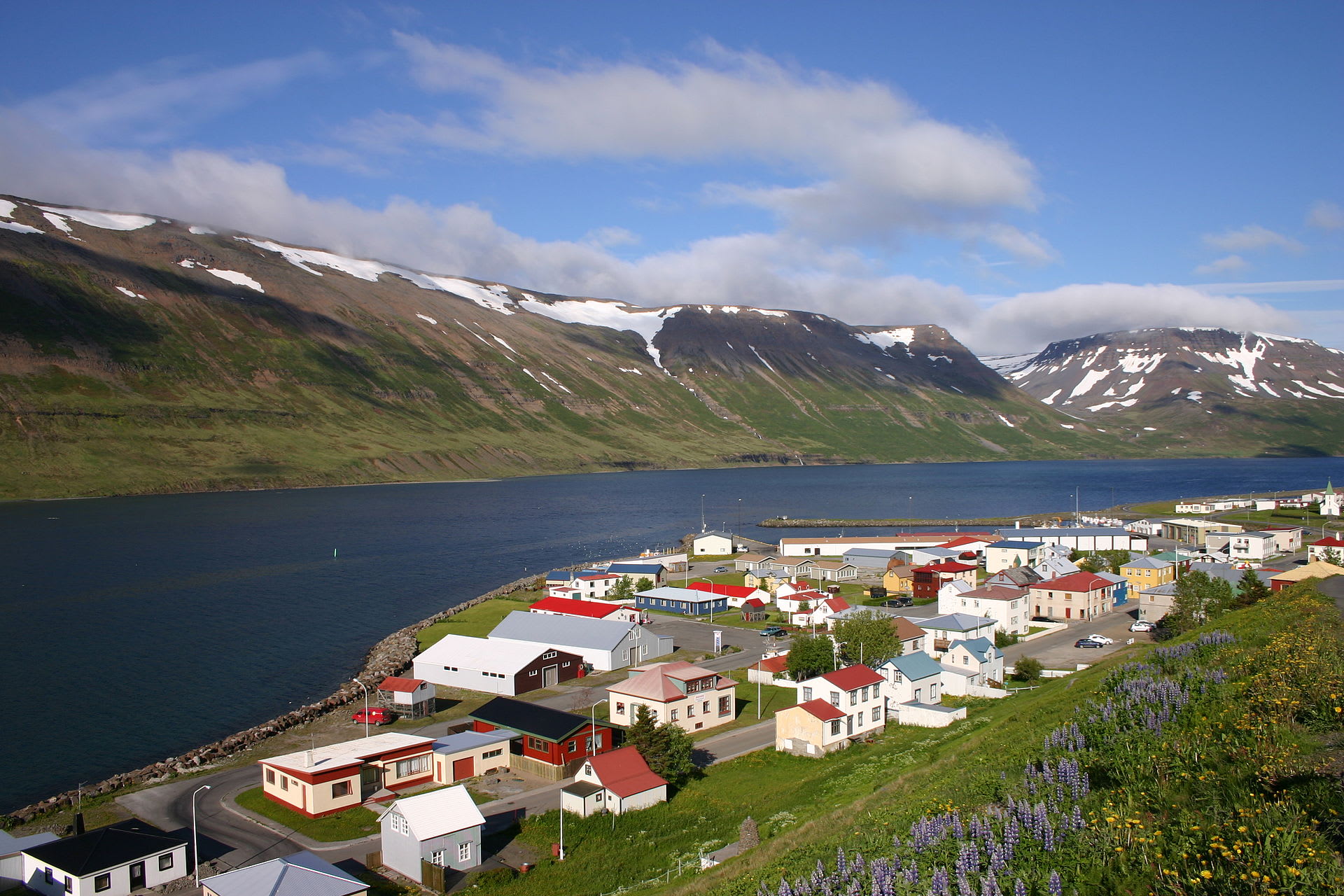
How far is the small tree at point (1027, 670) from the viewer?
1533 inches

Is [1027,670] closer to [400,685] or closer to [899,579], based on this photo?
[899,579]

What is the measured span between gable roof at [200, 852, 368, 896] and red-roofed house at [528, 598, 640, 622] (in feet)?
102

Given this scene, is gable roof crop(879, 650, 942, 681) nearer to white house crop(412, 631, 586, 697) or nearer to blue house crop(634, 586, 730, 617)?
white house crop(412, 631, 586, 697)

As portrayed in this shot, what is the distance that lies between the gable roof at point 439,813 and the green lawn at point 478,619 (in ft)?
77.1

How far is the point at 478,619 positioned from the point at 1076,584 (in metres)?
37.8

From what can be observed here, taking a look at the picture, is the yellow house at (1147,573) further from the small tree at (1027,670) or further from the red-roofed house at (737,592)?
the red-roofed house at (737,592)

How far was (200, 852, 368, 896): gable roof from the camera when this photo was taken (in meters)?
18.2

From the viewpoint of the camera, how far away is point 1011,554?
7038 centimetres

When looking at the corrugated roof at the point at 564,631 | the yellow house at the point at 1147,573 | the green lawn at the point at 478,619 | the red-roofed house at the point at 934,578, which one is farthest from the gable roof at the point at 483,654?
the yellow house at the point at 1147,573

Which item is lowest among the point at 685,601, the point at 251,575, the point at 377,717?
the point at 377,717

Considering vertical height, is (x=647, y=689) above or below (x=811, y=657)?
above

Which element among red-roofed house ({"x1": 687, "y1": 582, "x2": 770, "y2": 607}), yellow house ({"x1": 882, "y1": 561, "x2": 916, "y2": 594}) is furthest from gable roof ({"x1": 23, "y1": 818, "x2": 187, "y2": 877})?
yellow house ({"x1": 882, "y1": 561, "x2": 916, "y2": 594})

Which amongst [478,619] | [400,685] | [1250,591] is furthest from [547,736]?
[1250,591]

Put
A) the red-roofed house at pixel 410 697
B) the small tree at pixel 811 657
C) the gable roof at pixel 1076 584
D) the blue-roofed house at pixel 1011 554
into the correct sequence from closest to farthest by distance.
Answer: the red-roofed house at pixel 410 697, the small tree at pixel 811 657, the gable roof at pixel 1076 584, the blue-roofed house at pixel 1011 554
